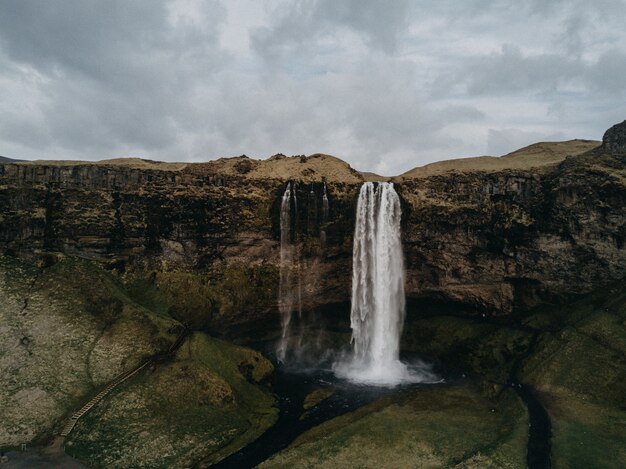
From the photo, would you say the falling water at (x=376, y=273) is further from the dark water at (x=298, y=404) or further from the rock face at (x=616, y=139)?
the rock face at (x=616, y=139)

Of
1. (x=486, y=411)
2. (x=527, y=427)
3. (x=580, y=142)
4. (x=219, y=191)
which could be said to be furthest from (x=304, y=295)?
(x=580, y=142)

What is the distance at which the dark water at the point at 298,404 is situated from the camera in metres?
40.7

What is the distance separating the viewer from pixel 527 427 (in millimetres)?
41281

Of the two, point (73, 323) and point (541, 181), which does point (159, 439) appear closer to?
point (73, 323)

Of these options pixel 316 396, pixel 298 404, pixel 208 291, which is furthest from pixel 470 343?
pixel 208 291

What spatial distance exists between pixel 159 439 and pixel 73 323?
806 inches

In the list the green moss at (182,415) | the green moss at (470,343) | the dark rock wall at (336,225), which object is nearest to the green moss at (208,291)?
the dark rock wall at (336,225)

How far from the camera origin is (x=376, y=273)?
68.8 m

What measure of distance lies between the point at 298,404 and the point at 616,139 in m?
60.2

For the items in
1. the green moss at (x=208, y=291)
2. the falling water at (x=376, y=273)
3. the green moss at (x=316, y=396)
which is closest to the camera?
the green moss at (x=316, y=396)

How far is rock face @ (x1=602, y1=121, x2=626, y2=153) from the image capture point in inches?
2501

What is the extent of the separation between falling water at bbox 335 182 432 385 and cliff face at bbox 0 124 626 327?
202 centimetres

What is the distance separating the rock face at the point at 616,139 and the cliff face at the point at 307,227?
758 mm

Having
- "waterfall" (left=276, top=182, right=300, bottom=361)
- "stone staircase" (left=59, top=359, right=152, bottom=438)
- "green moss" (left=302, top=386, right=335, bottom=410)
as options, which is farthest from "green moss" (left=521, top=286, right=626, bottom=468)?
"stone staircase" (left=59, top=359, right=152, bottom=438)
